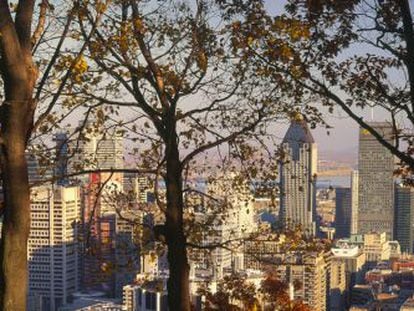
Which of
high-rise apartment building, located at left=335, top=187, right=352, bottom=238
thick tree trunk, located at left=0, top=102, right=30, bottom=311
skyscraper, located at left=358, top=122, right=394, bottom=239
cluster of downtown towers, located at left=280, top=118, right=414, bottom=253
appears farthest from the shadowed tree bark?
high-rise apartment building, located at left=335, top=187, right=352, bottom=238

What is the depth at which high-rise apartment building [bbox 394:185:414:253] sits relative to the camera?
84500 mm

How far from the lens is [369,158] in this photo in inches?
3548

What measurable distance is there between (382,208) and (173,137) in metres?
88.5

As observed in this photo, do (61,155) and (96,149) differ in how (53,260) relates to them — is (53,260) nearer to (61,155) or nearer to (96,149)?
(96,149)

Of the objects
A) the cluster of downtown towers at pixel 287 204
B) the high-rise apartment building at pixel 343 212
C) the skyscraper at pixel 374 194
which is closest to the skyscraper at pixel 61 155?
the cluster of downtown towers at pixel 287 204

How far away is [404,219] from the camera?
89.9 metres

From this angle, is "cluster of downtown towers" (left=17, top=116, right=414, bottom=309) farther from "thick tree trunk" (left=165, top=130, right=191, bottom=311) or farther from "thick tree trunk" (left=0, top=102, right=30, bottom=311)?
"thick tree trunk" (left=0, top=102, right=30, bottom=311)

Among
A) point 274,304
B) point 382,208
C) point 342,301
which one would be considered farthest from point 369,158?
point 274,304

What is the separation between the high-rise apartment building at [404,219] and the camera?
8450cm

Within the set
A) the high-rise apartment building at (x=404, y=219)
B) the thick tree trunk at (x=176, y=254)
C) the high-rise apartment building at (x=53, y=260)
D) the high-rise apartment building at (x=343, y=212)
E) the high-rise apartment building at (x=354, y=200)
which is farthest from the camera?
the high-rise apartment building at (x=343, y=212)

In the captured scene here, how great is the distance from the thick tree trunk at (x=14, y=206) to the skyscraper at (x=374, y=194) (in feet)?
281

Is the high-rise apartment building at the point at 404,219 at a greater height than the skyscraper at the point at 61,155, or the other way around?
the skyscraper at the point at 61,155

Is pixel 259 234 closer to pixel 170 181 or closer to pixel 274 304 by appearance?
pixel 170 181

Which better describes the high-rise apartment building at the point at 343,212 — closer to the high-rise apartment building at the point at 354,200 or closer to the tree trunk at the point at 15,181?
the high-rise apartment building at the point at 354,200
